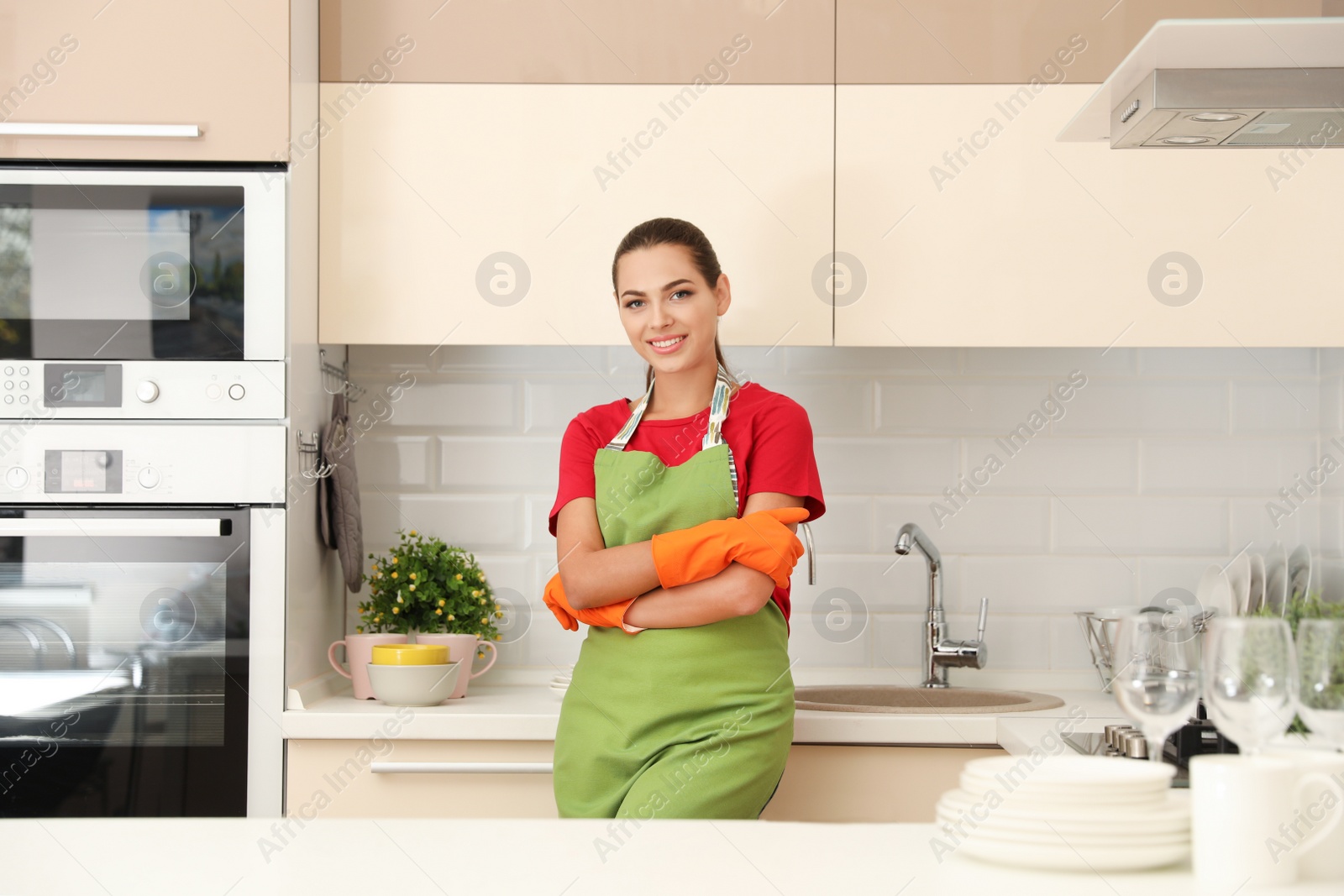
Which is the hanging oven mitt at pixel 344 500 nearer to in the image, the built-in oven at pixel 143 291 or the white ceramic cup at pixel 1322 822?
the built-in oven at pixel 143 291

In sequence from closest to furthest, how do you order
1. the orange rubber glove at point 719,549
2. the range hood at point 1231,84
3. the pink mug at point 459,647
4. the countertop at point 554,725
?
the range hood at point 1231,84 < the orange rubber glove at point 719,549 < the countertop at point 554,725 < the pink mug at point 459,647

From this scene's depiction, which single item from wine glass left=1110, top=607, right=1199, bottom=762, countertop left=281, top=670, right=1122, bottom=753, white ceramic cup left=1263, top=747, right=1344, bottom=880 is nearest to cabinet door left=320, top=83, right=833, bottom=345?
countertop left=281, top=670, right=1122, bottom=753

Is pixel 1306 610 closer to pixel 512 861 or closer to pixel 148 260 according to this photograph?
pixel 512 861

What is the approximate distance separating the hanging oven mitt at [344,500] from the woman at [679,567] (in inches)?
21.9

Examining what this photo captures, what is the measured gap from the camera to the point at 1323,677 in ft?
2.78

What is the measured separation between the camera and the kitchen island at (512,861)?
0.80 metres

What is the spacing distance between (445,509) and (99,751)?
2.58ft

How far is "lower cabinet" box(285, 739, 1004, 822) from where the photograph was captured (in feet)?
6.19

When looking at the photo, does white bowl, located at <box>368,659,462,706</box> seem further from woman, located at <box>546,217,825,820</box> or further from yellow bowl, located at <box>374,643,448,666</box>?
woman, located at <box>546,217,825,820</box>

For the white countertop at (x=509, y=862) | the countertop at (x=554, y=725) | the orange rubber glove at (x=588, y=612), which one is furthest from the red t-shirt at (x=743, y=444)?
the white countertop at (x=509, y=862)

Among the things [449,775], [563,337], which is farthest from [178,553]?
[563,337]

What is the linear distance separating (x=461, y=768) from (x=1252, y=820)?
1374 millimetres

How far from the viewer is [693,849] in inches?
35.5

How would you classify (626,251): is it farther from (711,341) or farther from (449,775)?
(449,775)
